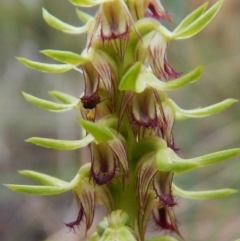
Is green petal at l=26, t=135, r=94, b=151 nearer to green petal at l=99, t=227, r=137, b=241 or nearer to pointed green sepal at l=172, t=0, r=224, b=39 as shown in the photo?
green petal at l=99, t=227, r=137, b=241

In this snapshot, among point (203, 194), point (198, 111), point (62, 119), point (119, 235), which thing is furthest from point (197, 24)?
point (62, 119)

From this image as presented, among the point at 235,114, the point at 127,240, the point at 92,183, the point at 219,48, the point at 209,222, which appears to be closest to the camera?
the point at 127,240

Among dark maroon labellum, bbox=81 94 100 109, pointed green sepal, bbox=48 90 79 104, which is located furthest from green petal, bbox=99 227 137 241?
pointed green sepal, bbox=48 90 79 104

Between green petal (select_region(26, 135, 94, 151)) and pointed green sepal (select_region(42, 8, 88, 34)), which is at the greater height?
pointed green sepal (select_region(42, 8, 88, 34))

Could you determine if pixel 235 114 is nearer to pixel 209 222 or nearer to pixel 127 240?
pixel 209 222

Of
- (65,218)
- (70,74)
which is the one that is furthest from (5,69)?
(65,218)
